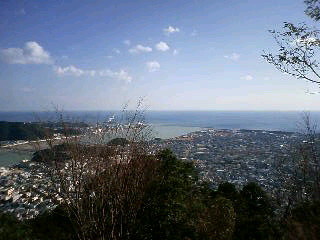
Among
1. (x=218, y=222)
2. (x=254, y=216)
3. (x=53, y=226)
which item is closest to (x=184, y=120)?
(x=254, y=216)

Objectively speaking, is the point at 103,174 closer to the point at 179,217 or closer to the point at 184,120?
the point at 179,217

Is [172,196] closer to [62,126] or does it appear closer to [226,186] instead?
[62,126]

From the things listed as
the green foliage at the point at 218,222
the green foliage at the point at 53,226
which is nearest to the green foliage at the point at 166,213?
the green foliage at the point at 218,222

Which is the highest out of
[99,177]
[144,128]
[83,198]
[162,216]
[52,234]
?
[144,128]

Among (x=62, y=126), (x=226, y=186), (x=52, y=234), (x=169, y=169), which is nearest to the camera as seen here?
(x=62, y=126)

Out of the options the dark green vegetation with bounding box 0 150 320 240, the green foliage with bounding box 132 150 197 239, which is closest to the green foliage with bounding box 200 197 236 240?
the dark green vegetation with bounding box 0 150 320 240

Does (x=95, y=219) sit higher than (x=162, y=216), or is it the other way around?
(x=95, y=219)

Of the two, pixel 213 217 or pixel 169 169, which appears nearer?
pixel 213 217

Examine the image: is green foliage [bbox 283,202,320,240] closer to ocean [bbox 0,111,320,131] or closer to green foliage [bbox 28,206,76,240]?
ocean [bbox 0,111,320,131]

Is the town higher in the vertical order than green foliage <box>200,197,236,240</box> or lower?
lower

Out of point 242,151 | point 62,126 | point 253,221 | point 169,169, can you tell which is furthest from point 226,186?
point 242,151

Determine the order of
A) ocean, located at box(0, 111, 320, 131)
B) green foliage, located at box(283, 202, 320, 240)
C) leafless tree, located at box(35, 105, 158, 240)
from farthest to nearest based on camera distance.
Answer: ocean, located at box(0, 111, 320, 131) → leafless tree, located at box(35, 105, 158, 240) → green foliage, located at box(283, 202, 320, 240)
